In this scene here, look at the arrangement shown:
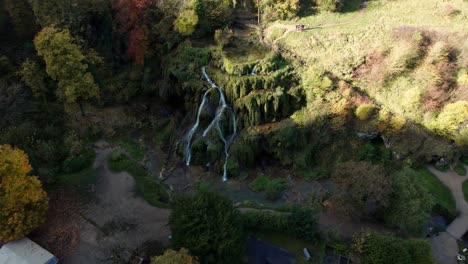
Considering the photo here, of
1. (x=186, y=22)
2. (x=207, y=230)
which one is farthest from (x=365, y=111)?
(x=186, y=22)


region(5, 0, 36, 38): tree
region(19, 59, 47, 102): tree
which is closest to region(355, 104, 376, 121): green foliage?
region(19, 59, 47, 102): tree

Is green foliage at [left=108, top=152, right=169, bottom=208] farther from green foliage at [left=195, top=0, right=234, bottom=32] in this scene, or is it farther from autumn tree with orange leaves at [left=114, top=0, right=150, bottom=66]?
green foliage at [left=195, top=0, right=234, bottom=32]

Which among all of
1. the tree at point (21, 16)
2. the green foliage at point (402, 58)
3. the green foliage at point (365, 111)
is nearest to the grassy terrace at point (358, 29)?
the green foliage at point (402, 58)

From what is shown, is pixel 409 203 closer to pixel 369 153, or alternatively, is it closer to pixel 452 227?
pixel 452 227

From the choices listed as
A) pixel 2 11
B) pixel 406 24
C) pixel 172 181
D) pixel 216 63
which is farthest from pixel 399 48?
pixel 2 11

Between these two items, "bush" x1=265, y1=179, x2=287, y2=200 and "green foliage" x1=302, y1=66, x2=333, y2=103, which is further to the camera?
"green foliage" x1=302, y1=66, x2=333, y2=103

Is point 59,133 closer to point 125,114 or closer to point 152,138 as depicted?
point 125,114
